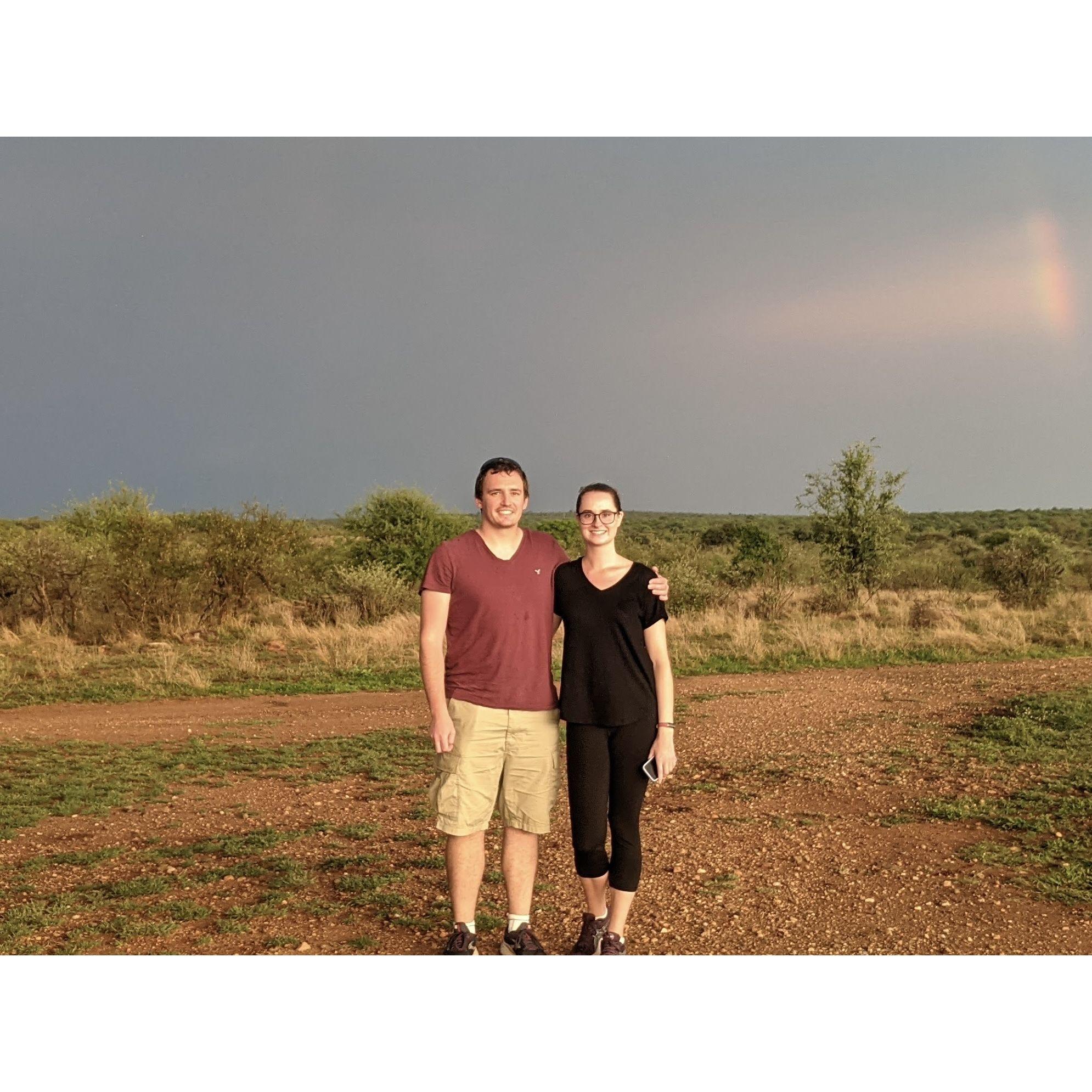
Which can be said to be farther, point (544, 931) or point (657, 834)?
point (657, 834)

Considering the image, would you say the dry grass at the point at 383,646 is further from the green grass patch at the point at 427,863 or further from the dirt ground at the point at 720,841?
the green grass patch at the point at 427,863

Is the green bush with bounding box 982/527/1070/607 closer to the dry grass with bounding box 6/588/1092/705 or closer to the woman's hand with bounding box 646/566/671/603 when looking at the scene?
the dry grass with bounding box 6/588/1092/705

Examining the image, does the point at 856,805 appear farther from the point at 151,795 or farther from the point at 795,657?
the point at 795,657

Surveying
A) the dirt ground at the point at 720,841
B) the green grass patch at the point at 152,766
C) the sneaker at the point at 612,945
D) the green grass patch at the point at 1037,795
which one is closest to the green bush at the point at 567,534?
the dirt ground at the point at 720,841

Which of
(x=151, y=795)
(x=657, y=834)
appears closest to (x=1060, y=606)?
(x=657, y=834)

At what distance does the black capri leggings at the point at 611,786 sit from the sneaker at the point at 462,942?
1.71 ft

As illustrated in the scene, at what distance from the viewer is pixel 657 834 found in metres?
5.75

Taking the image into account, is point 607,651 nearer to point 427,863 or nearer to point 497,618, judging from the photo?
point 497,618

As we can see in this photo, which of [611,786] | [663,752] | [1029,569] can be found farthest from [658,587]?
[1029,569]

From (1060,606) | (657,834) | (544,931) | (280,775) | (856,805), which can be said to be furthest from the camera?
(1060,606)

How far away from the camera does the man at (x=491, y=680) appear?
3523 millimetres

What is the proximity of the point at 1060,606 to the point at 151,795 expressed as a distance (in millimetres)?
15750

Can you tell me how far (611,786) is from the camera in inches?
142

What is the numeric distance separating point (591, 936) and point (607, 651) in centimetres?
111
